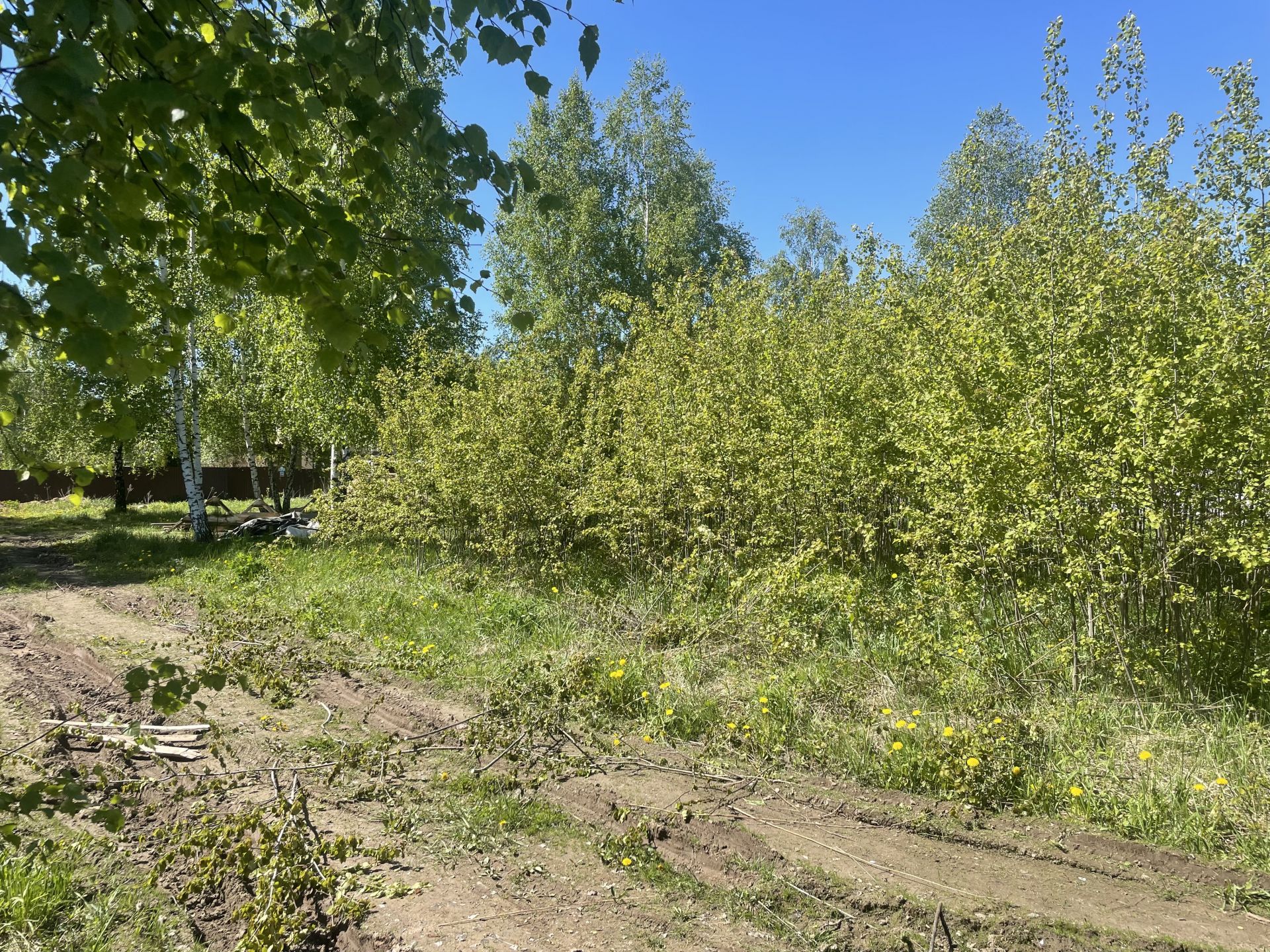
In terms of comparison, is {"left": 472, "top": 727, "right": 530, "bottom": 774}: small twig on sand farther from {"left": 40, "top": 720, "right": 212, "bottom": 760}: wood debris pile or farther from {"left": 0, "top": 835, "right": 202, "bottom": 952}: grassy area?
{"left": 40, "top": 720, "right": 212, "bottom": 760}: wood debris pile

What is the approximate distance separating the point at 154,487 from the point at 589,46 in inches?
1418

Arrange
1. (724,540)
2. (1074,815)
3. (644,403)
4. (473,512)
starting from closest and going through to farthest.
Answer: (1074,815), (724,540), (644,403), (473,512)

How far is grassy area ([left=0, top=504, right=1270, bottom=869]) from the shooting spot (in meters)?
4.05

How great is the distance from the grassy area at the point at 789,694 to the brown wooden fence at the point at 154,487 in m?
22.1

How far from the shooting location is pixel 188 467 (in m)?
14.3

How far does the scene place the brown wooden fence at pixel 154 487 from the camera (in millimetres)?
30328

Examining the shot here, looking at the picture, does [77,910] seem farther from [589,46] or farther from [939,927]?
[589,46]

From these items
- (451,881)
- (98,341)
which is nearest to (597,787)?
(451,881)

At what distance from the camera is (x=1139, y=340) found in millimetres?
5020

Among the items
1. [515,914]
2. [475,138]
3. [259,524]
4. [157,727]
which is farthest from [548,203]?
[259,524]

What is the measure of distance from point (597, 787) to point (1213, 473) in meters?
4.49

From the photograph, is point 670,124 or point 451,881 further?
point 670,124

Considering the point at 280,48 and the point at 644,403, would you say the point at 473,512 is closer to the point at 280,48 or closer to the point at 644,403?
the point at 644,403

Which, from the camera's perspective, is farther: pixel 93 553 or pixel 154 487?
pixel 154 487
